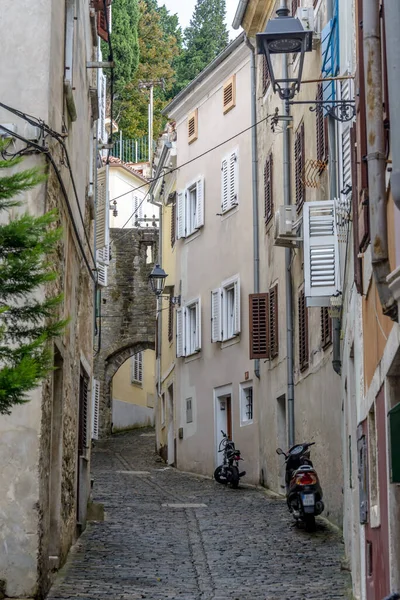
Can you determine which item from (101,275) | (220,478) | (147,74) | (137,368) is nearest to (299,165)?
(220,478)

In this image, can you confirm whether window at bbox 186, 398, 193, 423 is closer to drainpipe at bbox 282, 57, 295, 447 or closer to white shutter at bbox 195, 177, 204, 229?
white shutter at bbox 195, 177, 204, 229

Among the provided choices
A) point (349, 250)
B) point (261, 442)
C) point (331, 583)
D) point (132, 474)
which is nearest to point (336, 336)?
point (349, 250)

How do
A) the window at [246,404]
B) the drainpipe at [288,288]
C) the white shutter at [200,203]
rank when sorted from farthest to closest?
the white shutter at [200,203] → the window at [246,404] → the drainpipe at [288,288]

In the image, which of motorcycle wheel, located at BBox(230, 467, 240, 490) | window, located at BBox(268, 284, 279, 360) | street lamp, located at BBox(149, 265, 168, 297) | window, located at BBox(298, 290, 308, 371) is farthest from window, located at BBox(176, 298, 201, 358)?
window, located at BBox(298, 290, 308, 371)

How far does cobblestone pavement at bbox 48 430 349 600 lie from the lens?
1049cm

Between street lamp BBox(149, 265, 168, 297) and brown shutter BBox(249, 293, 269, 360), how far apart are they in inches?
227

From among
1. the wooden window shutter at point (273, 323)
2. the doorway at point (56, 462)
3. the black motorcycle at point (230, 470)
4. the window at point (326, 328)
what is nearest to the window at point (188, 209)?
the wooden window shutter at point (273, 323)

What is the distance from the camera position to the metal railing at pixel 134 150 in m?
57.5

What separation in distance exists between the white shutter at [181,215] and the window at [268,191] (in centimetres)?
560

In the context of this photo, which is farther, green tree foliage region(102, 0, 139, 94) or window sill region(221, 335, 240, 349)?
green tree foliage region(102, 0, 139, 94)

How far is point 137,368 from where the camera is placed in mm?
43062

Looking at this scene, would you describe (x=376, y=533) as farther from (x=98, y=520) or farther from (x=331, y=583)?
(x=98, y=520)

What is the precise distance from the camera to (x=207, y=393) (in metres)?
25.8

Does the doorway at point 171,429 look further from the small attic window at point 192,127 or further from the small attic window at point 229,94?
the small attic window at point 229,94
